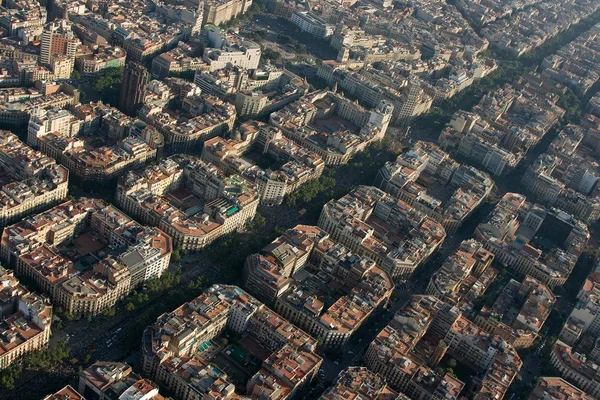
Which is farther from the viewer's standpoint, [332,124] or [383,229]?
[332,124]

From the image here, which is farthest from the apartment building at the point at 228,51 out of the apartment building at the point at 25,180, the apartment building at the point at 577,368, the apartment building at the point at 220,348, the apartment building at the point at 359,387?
the apartment building at the point at 577,368

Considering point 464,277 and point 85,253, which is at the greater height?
point 464,277

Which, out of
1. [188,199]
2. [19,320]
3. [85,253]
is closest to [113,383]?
[19,320]

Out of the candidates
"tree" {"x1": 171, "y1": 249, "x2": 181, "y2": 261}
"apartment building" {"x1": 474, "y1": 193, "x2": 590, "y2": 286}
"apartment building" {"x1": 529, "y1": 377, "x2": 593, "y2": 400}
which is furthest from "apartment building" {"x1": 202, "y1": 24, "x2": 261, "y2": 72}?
"apartment building" {"x1": 529, "y1": 377, "x2": 593, "y2": 400}

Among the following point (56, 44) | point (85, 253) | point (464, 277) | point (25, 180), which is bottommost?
point (85, 253)

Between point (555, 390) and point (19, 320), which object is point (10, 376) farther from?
point (555, 390)

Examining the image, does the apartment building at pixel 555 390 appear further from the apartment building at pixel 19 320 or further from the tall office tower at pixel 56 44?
the tall office tower at pixel 56 44
